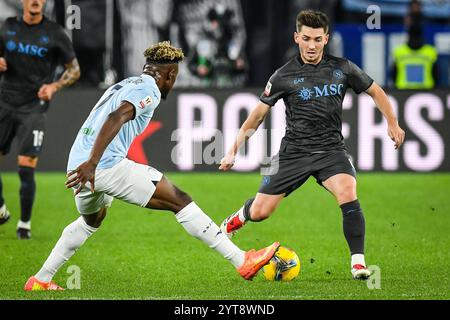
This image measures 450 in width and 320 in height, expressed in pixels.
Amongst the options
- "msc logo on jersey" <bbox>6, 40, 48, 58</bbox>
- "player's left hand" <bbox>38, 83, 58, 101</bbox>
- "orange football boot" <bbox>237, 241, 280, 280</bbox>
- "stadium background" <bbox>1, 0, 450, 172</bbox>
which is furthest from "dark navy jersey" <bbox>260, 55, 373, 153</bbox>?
"stadium background" <bbox>1, 0, 450, 172</bbox>

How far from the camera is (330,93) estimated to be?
9.44 meters

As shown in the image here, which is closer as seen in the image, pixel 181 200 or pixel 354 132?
pixel 181 200

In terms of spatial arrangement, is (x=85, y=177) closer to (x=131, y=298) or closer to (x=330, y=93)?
(x=131, y=298)

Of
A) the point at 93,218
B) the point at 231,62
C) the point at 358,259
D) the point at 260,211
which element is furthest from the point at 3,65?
the point at 231,62

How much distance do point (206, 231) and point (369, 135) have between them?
29.7 ft

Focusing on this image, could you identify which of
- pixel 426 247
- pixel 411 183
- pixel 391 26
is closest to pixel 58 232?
pixel 426 247

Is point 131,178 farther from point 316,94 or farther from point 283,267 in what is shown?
point 316,94

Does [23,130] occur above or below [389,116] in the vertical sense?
below

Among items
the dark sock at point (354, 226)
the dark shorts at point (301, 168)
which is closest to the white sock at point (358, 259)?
the dark sock at point (354, 226)

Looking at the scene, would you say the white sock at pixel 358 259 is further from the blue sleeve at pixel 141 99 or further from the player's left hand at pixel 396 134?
the blue sleeve at pixel 141 99

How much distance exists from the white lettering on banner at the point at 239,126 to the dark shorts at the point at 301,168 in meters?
7.41

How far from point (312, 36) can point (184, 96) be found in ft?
27.4

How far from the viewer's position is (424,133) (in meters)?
17.4

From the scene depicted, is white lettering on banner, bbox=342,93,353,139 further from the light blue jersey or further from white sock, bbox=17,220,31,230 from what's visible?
the light blue jersey
